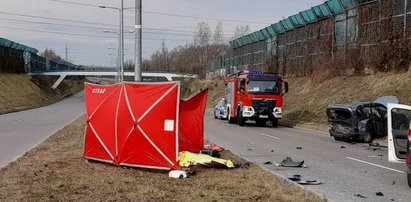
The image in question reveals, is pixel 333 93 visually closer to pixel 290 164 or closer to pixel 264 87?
pixel 264 87

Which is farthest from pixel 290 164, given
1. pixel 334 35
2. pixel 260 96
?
pixel 334 35

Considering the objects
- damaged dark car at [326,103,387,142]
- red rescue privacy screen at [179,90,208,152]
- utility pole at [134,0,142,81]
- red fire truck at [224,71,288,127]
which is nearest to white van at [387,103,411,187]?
red rescue privacy screen at [179,90,208,152]

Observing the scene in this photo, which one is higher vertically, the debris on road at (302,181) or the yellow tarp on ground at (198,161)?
the yellow tarp on ground at (198,161)

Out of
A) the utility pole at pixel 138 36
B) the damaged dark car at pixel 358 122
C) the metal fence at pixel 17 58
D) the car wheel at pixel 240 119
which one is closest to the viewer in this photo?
the utility pole at pixel 138 36

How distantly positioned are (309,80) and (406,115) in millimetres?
31784

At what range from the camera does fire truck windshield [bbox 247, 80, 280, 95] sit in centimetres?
3053

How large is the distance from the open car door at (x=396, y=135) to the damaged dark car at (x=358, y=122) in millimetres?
9165

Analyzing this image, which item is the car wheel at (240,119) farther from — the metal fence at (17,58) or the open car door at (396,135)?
the metal fence at (17,58)

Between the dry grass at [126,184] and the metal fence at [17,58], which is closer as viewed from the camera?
the dry grass at [126,184]

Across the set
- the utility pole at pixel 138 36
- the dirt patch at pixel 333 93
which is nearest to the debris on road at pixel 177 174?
the utility pole at pixel 138 36

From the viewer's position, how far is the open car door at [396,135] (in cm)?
1067


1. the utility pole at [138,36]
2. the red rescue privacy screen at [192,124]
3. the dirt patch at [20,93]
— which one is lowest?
the dirt patch at [20,93]

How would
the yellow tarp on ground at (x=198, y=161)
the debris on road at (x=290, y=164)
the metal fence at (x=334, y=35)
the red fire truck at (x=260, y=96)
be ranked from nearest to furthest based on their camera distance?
the yellow tarp on ground at (x=198, y=161) < the debris on road at (x=290, y=164) < the red fire truck at (x=260, y=96) < the metal fence at (x=334, y=35)

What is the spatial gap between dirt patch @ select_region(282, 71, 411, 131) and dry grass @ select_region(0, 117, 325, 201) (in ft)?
55.6
